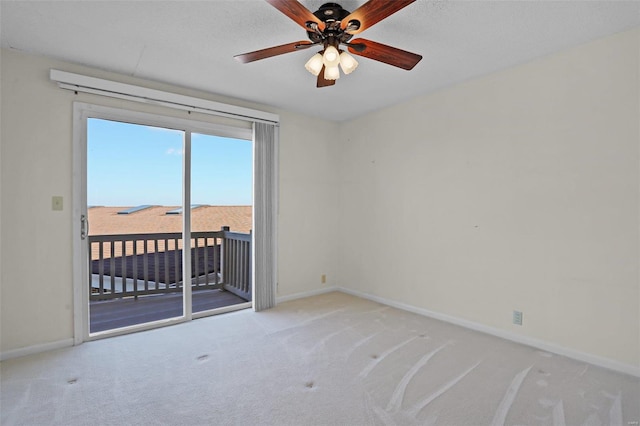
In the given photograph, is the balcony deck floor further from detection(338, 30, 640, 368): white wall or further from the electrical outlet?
the electrical outlet

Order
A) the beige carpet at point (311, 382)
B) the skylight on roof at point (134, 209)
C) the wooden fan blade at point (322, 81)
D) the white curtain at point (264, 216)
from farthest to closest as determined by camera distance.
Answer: the white curtain at point (264, 216) < the skylight on roof at point (134, 209) < the wooden fan blade at point (322, 81) < the beige carpet at point (311, 382)

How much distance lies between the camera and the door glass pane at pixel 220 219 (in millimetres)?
3514

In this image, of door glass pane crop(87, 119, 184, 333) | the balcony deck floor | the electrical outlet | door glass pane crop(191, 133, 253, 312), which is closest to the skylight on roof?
door glass pane crop(87, 119, 184, 333)

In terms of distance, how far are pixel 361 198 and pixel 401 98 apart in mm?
1311

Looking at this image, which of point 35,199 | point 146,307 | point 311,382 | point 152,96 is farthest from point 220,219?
point 311,382

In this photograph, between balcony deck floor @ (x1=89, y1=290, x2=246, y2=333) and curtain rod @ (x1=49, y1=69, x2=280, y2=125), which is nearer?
curtain rod @ (x1=49, y1=69, x2=280, y2=125)

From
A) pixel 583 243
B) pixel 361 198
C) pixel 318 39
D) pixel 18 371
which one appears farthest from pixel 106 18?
pixel 583 243

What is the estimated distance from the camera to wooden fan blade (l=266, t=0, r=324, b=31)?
1563 mm

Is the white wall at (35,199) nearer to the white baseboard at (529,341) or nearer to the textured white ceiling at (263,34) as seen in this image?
the textured white ceiling at (263,34)

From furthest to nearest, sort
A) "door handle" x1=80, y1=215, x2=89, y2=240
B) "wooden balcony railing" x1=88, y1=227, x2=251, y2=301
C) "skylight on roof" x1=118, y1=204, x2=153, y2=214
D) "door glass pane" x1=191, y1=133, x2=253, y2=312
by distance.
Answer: "wooden balcony railing" x1=88, y1=227, x2=251, y2=301
"door glass pane" x1=191, y1=133, x2=253, y2=312
"skylight on roof" x1=118, y1=204, x2=153, y2=214
"door handle" x1=80, y1=215, x2=89, y2=240

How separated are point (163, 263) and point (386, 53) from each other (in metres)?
3.68

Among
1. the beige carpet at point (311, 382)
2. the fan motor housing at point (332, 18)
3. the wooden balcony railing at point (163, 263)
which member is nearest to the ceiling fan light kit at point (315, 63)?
the fan motor housing at point (332, 18)

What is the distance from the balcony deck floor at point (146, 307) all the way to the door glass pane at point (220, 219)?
0.04 feet

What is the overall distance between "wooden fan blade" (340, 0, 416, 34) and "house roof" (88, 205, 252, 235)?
2.49m
